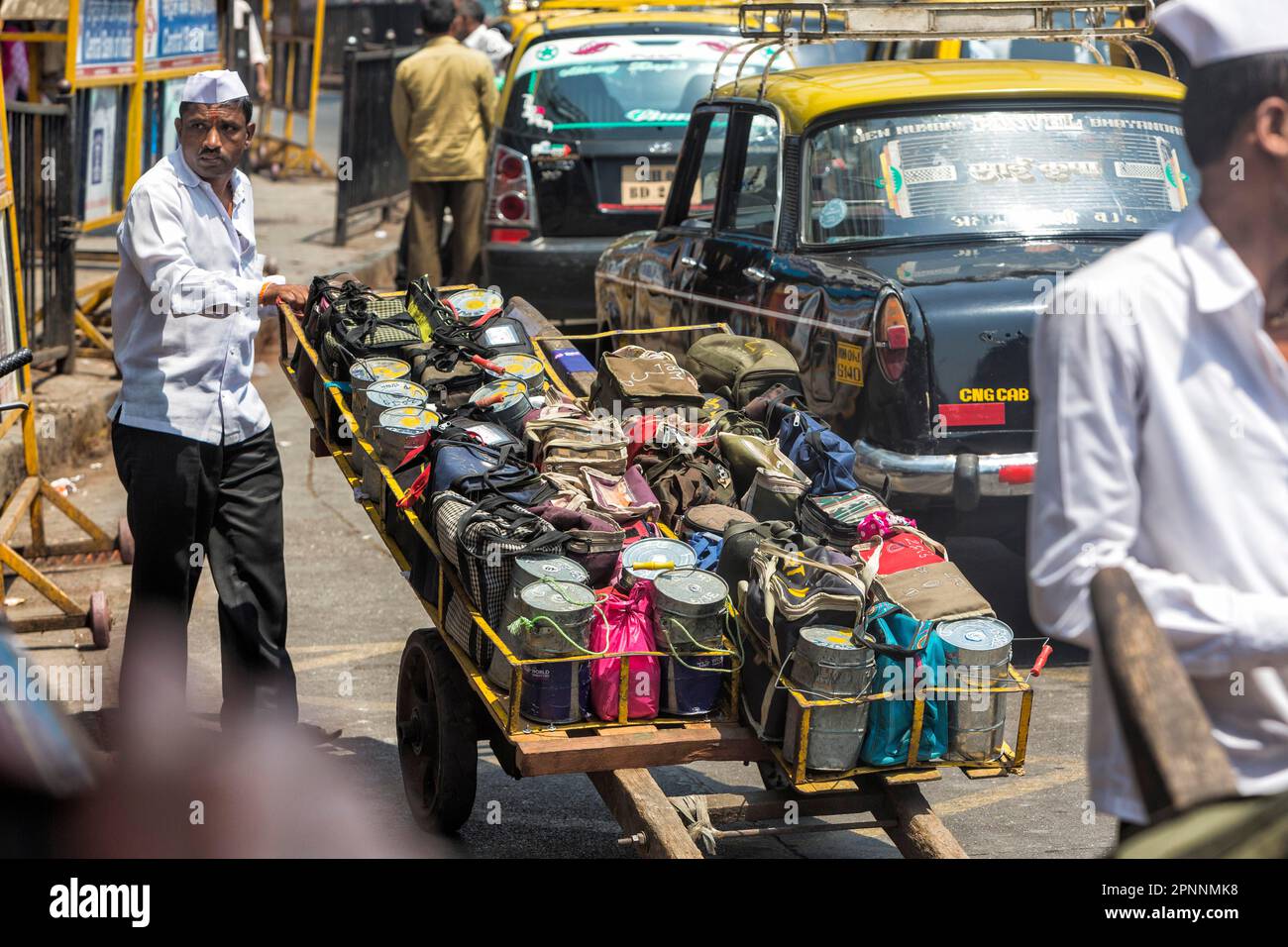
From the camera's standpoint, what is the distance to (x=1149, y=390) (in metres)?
2.25

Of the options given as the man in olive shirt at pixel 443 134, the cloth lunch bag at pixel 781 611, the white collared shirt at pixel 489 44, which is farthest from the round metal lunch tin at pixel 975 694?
the white collared shirt at pixel 489 44

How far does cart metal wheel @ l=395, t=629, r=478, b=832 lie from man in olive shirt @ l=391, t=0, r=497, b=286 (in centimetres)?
698

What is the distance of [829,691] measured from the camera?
394cm

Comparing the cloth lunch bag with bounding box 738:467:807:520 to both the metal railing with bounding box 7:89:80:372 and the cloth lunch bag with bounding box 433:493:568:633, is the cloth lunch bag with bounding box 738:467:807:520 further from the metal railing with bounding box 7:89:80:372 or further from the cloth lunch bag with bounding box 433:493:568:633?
the metal railing with bounding box 7:89:80:372

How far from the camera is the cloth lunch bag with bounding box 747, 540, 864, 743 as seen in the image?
13.2 feet

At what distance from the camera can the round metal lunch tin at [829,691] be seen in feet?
12.9

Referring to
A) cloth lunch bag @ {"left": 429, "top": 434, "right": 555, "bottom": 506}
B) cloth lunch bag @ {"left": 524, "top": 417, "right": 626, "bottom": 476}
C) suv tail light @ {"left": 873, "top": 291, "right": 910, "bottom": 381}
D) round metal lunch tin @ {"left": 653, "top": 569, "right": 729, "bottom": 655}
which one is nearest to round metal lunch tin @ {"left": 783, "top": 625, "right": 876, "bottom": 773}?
round metal lunch tin @ {"left": 653, "top": 569, "right": 729, "bottom": 655}

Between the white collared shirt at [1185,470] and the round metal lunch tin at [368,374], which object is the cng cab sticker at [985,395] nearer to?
the round metal lunch tin at [368,374]

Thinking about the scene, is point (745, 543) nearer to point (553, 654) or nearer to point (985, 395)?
point (553, 654)

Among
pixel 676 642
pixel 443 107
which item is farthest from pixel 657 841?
pixel 443 107

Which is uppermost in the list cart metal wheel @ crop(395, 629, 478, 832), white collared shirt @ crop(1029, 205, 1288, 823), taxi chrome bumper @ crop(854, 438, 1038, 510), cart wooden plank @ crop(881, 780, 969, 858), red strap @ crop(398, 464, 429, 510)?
white collared shirt @ crop(1029, 205, 1288, 823)

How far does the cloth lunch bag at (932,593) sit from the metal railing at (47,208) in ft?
18.2

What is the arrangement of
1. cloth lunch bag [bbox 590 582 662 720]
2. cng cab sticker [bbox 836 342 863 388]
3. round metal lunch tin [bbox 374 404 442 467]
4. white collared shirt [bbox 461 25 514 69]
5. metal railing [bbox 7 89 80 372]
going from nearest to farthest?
cloth lunch bag [bbox 590 582 662 720], round metal lunch tin [bbox 374 404 442 467], cng cab sticker [bbox 836 342 863 388], metal railing [bbox 7 89 80 372], white collared shirt [bbox 461 25 514 69]
